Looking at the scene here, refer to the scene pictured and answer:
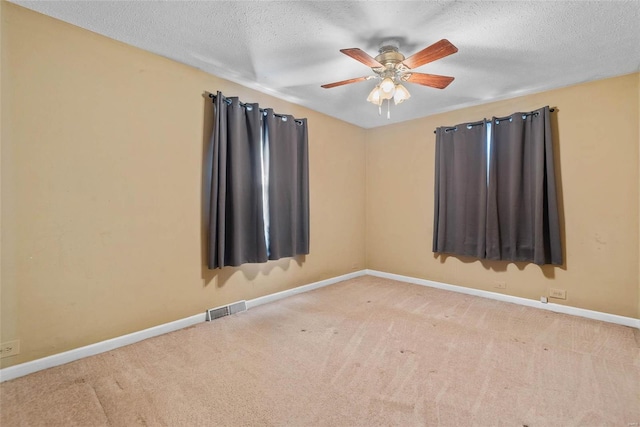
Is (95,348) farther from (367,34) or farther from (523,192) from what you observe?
(523,192)

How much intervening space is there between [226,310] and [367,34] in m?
2.86

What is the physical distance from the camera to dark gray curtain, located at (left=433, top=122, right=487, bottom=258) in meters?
3.71

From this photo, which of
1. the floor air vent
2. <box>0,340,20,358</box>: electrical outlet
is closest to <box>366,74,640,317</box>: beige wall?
the floor air vent

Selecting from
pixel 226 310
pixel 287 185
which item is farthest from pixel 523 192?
pixel 226 310

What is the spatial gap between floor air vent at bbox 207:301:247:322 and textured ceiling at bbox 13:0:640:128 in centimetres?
238

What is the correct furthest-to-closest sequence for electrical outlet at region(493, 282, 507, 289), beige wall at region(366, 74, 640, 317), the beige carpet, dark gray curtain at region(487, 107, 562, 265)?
electrical outlet at region(493, 282, 507, 289), dark gray curtain at region(487, 107, 562, 265), beige wall at region(366, 74, 640, 317), the beige carpet

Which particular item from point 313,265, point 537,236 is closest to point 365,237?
point 313,265

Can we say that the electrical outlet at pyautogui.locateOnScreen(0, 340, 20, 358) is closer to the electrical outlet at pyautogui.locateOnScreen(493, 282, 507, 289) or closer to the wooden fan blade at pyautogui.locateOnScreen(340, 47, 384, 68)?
the wooden fan blade at pyautogui.locateOnScreen(340, 47, 384, 68)

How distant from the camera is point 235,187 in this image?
3.01 meters

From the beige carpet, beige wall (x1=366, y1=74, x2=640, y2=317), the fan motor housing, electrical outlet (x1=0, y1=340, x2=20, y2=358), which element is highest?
the fan motor housing

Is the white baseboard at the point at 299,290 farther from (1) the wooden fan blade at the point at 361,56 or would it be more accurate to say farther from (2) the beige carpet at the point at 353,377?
(1) the wooden fan blade at the point at 361,56

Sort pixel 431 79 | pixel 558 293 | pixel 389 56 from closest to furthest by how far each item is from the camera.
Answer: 1. pixel 389 56
2. pixel 431 79
3. pixel 558 293

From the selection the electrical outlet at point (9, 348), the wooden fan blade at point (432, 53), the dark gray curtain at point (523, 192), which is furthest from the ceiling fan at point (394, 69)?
the electrical outlet at point (9, 348)

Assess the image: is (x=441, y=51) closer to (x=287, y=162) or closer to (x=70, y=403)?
(x=287, y=162)
